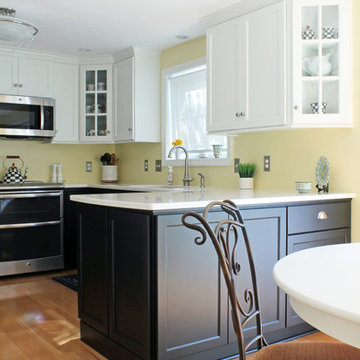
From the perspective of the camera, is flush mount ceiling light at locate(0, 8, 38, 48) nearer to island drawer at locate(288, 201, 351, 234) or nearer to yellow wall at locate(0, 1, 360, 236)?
yellow wall at locate(0, 1, 360, 236)

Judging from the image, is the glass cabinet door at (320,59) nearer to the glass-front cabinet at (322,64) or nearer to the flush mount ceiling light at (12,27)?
the glass-front cabinet at (322,64)

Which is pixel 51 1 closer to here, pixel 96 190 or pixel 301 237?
pixel 96 190

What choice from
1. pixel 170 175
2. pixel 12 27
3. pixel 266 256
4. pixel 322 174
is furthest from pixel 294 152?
pixel 12 27

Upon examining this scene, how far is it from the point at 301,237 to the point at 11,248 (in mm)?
2834

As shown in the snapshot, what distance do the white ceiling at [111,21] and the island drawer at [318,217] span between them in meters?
1.65

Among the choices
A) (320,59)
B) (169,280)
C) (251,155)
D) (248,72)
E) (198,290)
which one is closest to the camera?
(169,280)


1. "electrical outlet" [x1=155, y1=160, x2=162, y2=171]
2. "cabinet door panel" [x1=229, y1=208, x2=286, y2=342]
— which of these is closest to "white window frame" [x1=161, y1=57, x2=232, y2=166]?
"electrical outlet" [x1=155, y1=160, x2=162, y2=171]

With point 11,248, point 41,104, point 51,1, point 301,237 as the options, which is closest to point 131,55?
point 41,104

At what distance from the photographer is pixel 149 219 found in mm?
2145

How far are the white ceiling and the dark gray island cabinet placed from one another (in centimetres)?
168

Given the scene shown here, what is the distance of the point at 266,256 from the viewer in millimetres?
2604

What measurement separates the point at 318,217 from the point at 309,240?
0.16 meters

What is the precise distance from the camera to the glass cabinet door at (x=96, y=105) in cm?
495

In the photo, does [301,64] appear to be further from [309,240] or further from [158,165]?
[158,165]
